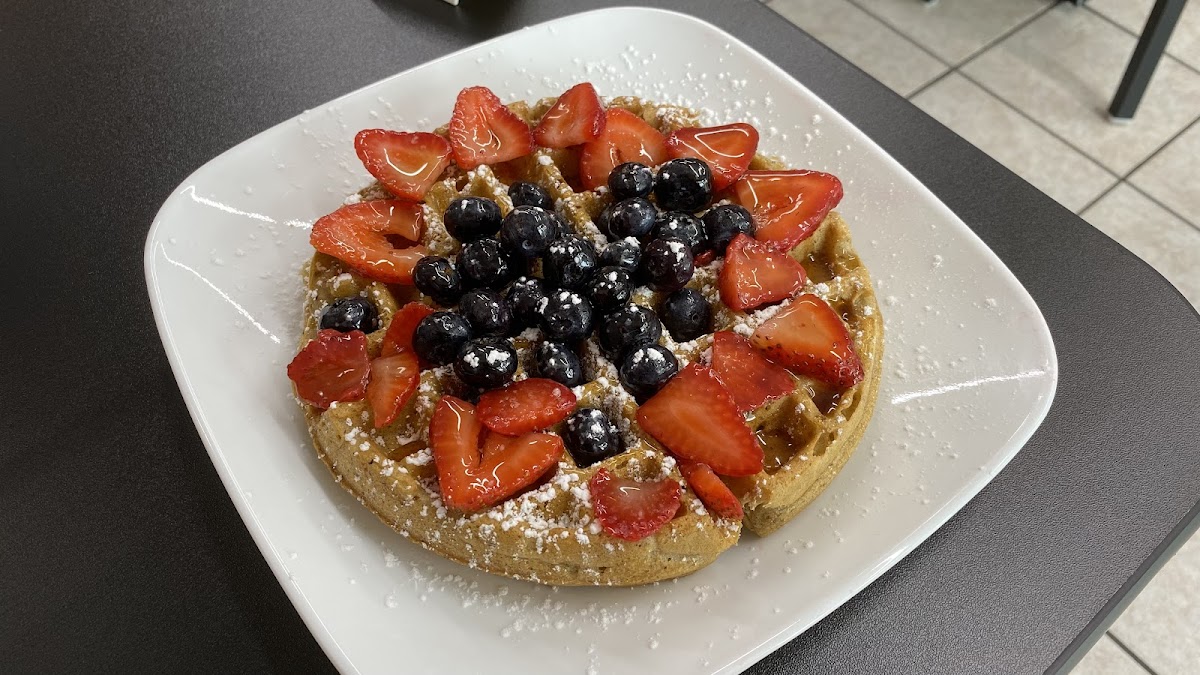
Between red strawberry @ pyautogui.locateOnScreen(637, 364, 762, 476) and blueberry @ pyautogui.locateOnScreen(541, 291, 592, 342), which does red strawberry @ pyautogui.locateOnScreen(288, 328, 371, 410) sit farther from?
red strawberry @ pyautogui.locateOnScreen(637, 364, 762, 476)

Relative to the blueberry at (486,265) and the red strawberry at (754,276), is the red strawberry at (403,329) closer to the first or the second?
the blueberry at (486,265)

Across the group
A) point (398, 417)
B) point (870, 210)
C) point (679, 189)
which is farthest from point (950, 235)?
point (398, 417)

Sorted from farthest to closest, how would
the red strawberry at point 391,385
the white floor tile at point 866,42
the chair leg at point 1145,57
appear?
the white floor tile at point 866,42
the chair leg at point 1145,57
the red strawberry at point 391,385

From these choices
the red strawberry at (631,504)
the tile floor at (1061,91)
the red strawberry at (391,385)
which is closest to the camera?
the red strawberry at (631,504)

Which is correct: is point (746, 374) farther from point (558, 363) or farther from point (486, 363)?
point (486, 363)

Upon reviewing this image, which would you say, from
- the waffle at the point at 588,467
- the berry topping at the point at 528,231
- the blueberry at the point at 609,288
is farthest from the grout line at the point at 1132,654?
the berry topping at the point at 528,231

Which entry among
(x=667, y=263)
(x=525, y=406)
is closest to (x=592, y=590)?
(x=525, y=406)

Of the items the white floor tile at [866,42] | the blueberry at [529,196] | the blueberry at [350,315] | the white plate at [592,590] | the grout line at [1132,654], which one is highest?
the blueberry at [529,196]

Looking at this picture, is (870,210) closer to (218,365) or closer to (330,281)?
(330,281)
